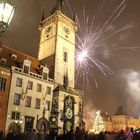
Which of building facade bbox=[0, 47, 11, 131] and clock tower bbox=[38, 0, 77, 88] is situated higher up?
clock tower bbox=[38, 0, 77, 88]

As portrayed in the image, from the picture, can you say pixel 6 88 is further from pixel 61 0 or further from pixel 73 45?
pixel 61 0

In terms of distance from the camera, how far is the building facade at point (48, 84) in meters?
38.1

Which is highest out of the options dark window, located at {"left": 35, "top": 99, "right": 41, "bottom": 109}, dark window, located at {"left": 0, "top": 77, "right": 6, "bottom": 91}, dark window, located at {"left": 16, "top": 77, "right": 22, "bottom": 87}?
dark window, located at {"left": 16, "top": 77, "right": 22, "bottom": 87}

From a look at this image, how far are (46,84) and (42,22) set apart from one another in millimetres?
19009

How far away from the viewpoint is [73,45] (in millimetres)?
53469

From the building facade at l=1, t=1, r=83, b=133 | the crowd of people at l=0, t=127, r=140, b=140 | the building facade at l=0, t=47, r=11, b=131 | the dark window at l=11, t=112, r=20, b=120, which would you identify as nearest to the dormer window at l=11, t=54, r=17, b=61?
the building facade at l=1, t=1, r=83, b=133

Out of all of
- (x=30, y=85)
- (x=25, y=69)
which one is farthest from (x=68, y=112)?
(x=25, y=69)

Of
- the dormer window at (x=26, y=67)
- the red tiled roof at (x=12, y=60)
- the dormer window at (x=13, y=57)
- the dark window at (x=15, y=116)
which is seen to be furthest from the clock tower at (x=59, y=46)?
the dark window at (x=15, y=116)

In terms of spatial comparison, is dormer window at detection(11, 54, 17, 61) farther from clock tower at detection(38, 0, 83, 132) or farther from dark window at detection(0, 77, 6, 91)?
clock tower at detection(38, 0, 83, 132)

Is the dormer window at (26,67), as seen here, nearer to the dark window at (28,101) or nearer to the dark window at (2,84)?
the dark window at (28,101)

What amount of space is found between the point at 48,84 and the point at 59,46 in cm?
953

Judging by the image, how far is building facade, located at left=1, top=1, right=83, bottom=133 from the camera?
38062mm

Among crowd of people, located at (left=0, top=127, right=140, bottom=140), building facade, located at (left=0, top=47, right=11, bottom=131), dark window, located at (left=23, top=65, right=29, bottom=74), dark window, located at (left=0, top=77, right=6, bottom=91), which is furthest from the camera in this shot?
dark window, located at (left=23, top=65, right=29, bottom=74)

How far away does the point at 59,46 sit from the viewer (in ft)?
162
